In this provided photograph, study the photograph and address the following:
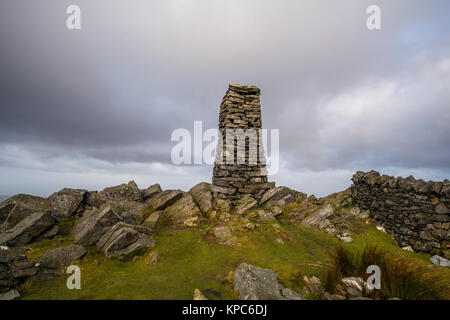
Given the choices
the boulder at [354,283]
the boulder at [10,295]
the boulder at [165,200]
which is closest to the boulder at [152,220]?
the boulder at [165,200]

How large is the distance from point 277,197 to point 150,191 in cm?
957

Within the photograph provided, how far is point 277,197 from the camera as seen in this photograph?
51.2 feet

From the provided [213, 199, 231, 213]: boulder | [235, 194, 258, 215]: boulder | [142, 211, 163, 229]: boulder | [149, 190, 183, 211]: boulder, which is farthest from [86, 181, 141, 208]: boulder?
[235, 194, 258, 215]: boulder

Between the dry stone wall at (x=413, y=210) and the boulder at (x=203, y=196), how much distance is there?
11.0 meters

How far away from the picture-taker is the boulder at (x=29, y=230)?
914 cm

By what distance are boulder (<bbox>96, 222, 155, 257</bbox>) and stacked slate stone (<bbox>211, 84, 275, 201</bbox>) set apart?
676cm

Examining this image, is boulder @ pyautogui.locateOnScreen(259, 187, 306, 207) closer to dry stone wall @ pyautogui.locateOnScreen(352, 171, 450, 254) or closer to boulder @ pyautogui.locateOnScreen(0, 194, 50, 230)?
dry stone wall @ pyautogui.locateOnScreen(352, 171, 450, 254)

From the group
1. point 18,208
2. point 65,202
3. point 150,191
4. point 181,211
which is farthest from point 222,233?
point 18,208

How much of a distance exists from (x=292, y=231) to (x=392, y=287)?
20.0 feet

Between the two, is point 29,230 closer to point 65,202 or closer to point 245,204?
point 65,202
